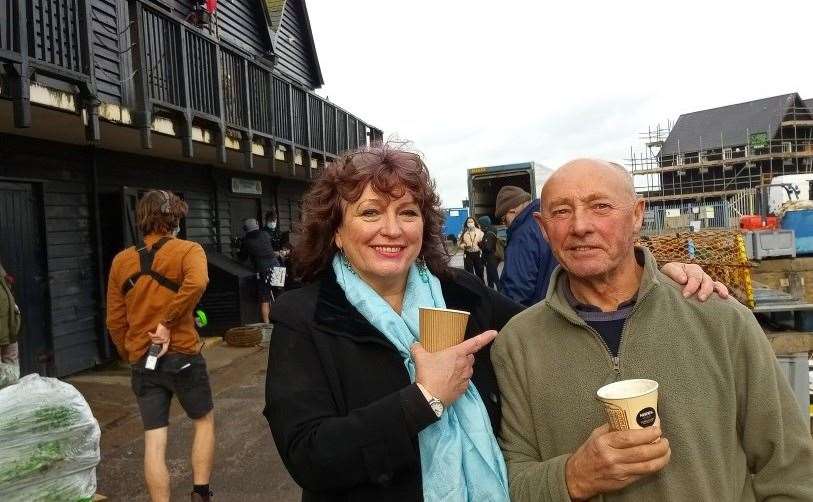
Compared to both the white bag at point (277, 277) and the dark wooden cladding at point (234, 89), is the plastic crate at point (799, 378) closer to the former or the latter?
the dark wooden cladding at point (234, 89)

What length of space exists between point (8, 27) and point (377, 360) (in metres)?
4.66

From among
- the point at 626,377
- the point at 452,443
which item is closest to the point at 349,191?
the point at 452,443

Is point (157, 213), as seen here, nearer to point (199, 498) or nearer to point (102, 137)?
point (199, 498)

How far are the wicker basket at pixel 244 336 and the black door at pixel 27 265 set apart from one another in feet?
8.04

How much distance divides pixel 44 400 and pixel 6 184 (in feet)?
16.3

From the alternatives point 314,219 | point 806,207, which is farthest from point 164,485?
point 806,207

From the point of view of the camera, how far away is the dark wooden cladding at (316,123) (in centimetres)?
1119

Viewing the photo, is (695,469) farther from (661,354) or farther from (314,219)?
(314,219)

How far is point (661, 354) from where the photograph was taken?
153 cm

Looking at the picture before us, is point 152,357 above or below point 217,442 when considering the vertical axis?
above

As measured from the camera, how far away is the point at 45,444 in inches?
98.9

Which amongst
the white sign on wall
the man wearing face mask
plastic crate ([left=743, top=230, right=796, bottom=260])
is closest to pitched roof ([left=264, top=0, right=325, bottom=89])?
the white sign on wall

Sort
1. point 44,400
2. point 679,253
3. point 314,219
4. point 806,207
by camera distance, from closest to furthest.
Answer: point 314,219 < point 44,400 < point 679,253 < point 806,207

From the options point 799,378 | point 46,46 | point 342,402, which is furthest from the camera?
point 46,46
